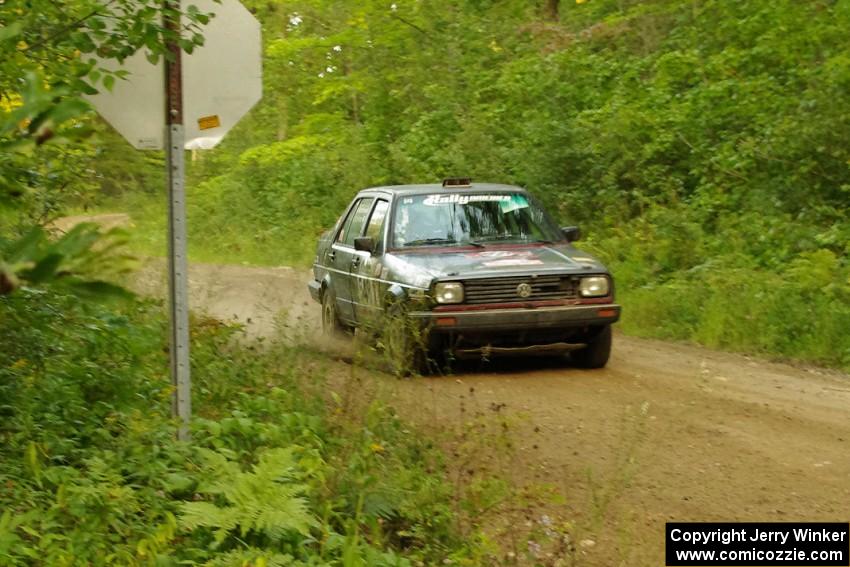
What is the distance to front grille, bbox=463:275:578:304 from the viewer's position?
10.1m

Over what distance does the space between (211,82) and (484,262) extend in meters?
4.84

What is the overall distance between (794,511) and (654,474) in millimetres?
932

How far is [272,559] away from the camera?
481cm

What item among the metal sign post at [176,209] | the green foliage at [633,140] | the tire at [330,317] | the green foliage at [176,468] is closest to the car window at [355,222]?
the tire at [330,317]

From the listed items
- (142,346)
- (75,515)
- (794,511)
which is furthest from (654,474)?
(75,515)

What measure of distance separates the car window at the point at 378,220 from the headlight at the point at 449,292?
1546mm

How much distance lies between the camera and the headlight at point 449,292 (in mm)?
10039

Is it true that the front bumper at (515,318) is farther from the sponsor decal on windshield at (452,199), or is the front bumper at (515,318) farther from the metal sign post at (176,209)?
the metal sign post at (176,209)

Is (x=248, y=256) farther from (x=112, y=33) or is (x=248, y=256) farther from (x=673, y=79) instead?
(x=112, y=33)

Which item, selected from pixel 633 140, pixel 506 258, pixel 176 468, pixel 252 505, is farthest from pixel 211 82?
pixel 633 140

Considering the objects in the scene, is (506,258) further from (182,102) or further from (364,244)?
(182,102)

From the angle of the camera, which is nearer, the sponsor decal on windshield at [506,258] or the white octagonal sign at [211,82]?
the white octagonal sign at [211,82]

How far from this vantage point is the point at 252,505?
5.06m

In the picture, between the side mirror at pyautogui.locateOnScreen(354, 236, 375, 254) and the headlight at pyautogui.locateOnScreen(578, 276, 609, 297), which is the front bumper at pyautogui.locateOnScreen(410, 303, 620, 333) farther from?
the side mirror at pyautogui.locateOnScreen(354, 236, 375, 254)
